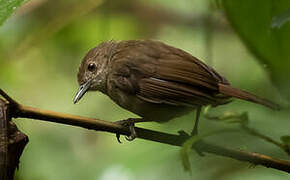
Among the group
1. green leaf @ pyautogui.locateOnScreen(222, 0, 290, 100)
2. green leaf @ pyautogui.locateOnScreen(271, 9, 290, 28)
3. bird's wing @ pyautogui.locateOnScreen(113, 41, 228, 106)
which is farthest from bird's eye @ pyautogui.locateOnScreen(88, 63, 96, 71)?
green leaf @ pyautogui.locateOnScreen(271, 9, 290, 28)

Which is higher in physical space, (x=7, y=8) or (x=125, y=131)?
(x=7, y=8)

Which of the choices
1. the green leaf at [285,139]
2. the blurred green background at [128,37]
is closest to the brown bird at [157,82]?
the blurred green background at [128,37]

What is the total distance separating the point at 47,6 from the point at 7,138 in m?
4.40

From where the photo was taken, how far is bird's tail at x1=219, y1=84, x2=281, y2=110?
251 centimetres

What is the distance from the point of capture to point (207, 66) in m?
3.58

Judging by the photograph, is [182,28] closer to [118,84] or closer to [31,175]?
[118,84]

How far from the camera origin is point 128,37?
6059 mm

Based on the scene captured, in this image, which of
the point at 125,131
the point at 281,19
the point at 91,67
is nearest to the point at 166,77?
the point at 91,67

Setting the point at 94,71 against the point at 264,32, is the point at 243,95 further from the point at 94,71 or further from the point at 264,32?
the point at 94,71

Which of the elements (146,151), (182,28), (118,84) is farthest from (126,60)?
(182,28)

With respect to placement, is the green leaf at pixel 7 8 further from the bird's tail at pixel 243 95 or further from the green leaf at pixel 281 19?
the bird's tail at pixel 243 95

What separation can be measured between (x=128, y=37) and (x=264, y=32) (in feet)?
12.9

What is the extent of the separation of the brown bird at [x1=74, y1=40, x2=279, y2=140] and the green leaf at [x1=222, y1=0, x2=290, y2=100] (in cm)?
75

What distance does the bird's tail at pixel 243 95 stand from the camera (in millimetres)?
2515
